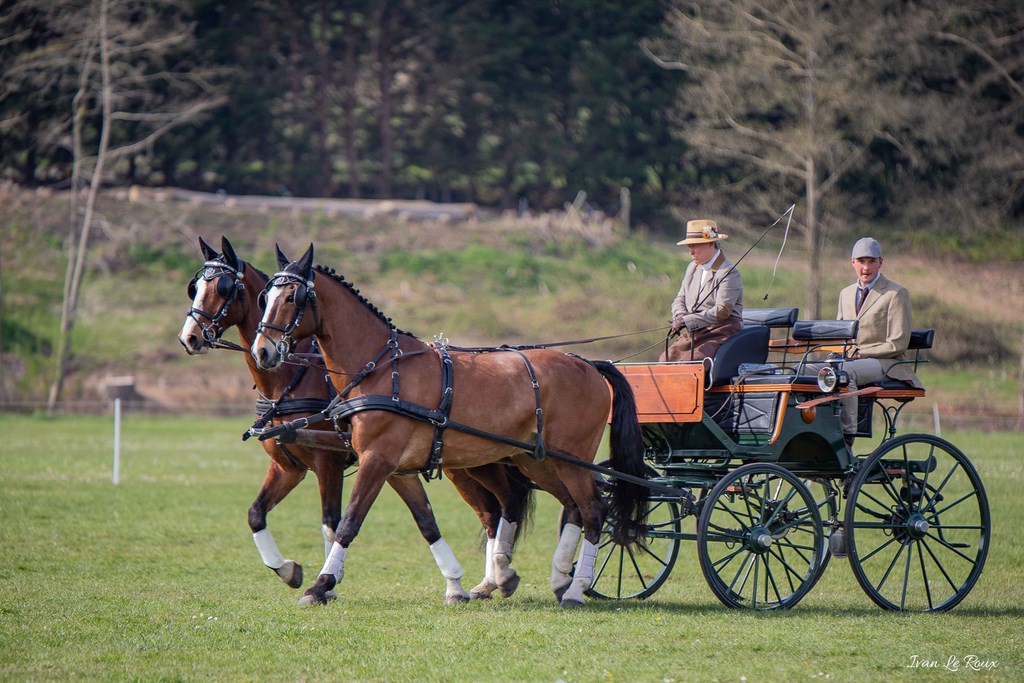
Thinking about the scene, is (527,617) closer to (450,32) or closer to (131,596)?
(131,596)

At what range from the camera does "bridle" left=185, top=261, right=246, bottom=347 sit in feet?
27.7

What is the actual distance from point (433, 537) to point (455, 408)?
3.35ft

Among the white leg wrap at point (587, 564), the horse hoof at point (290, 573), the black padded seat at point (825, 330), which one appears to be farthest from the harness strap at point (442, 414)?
the black padded seat at point (825, 330)

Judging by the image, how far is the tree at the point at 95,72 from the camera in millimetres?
29938

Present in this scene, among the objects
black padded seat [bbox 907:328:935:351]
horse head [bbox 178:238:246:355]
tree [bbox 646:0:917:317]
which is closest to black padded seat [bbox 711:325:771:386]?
black padded seat [bbox 907:328:935:351]

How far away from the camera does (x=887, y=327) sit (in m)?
8.98

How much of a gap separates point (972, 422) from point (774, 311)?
547 inches

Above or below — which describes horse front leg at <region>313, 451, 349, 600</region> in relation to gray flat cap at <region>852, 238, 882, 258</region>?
below

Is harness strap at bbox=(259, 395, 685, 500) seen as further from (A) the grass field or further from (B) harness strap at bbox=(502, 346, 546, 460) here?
(A) the grass field

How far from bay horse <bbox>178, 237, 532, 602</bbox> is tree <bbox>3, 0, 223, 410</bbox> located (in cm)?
2045

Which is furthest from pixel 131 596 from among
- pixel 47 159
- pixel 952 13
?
pixel 47 159

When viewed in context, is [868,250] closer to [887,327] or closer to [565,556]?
[887,327]

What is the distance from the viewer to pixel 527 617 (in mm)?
7785

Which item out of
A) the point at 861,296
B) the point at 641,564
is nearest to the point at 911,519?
the point at 861,296
